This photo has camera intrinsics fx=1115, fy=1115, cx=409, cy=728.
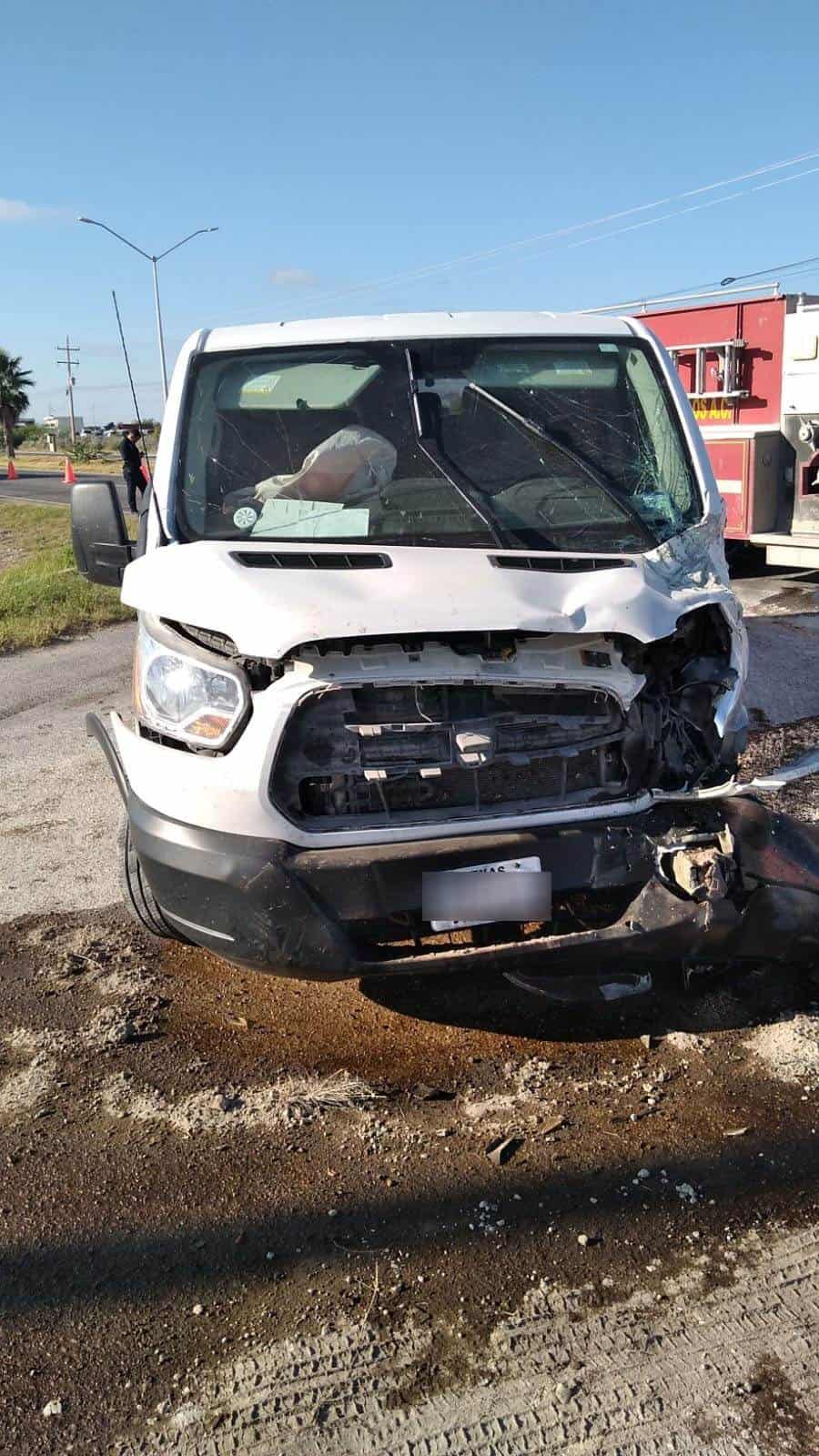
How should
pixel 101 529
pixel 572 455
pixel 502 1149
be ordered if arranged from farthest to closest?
pixel 101 529 < pixel 572 455 < pixel 502 1149

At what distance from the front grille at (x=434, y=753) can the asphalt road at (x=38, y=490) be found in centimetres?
2579

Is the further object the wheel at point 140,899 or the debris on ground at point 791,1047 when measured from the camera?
the wheel at point 140,899

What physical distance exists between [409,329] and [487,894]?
242 cm

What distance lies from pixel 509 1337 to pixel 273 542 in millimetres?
2351

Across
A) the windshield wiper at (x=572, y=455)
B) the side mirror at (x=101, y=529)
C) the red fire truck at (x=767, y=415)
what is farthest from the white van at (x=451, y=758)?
the red fire truck at (x=767, y=415)

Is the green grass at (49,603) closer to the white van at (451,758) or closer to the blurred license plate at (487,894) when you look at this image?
the white van at (451,758)

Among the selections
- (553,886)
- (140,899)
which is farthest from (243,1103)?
(553,886)

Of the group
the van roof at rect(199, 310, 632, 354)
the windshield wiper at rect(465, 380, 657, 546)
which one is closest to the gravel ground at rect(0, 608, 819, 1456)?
the windshield wiper at rect(465, 380, 657, 546)

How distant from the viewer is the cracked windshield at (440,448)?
3.76 metres

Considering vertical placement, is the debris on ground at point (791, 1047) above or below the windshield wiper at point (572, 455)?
below

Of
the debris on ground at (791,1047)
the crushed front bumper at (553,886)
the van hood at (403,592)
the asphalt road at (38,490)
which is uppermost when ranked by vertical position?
the van hood at (403,592)

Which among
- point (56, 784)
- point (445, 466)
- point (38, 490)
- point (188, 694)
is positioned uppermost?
point (445, 466)

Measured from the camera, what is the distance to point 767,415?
36.6 feet

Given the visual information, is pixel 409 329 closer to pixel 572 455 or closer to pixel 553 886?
pixel 572 455
